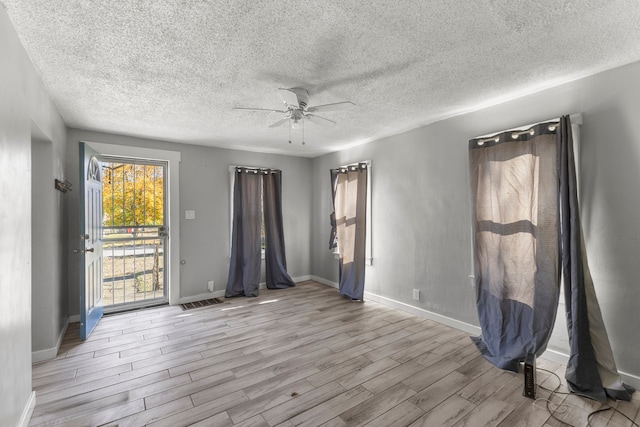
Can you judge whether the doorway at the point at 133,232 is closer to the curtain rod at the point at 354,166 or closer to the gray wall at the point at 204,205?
the gray wall at the point at 204,205

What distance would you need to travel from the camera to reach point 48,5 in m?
1.52

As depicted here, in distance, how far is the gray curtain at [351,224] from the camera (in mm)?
4312

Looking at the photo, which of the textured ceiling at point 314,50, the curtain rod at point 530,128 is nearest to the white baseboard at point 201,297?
the textured ceiling at point 314,50

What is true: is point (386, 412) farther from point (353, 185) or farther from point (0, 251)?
point (353, 185)

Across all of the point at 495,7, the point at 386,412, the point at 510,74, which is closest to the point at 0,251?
the point at 386,412

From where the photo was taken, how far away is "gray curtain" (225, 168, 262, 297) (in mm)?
4648

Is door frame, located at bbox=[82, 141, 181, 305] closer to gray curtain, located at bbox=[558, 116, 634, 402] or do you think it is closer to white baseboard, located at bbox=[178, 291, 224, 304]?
white baseboard, located at bbox=[178, 291, 224, 304]

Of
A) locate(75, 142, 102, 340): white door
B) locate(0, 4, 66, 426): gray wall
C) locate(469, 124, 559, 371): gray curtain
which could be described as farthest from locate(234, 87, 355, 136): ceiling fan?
locate(75, 142, 102, 340): white door

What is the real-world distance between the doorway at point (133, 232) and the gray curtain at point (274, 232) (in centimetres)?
155

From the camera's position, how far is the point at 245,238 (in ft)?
15.5

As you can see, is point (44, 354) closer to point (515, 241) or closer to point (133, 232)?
point (133, 232)

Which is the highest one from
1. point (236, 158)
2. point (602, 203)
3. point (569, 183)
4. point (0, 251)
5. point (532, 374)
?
point (236, 158)

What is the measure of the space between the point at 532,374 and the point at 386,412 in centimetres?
108

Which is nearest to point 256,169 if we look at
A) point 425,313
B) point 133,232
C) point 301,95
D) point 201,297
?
point 133,232
